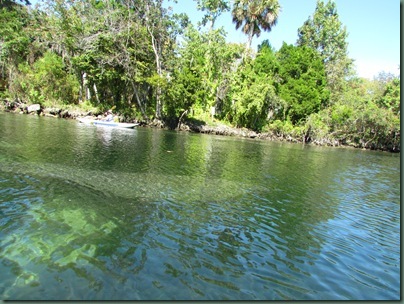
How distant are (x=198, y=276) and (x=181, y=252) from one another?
1141mm

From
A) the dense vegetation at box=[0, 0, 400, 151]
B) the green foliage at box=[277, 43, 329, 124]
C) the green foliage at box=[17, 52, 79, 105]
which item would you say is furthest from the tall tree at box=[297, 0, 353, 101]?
the green foliage at box=[17, 52, 79, 105]

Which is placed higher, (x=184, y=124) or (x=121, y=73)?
(x=121, y=73)

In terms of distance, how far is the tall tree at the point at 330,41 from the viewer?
5844 cm

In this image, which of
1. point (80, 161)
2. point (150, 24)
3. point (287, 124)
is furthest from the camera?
point (287, 124)

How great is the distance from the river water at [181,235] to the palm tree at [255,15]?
43.7 m

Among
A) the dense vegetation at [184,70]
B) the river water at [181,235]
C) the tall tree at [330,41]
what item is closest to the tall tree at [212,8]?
the dense vegetation at [184,70]

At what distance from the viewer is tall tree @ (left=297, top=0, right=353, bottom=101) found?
2301 inches

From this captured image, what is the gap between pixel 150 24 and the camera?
4703 centimetres

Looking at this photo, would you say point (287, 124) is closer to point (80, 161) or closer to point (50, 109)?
point (50, 109)

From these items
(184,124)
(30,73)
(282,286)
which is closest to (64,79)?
(30,73)

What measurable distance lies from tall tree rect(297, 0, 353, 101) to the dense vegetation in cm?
25

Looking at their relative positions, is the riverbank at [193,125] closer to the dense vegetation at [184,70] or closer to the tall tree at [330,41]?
the dense vegetation at [184,70]

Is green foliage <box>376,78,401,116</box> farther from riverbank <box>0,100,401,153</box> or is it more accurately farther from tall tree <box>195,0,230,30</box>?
tall tree <box>195,0,230,30</box>

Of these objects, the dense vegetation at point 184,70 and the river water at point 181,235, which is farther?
the dense vegetation at point 184,70
